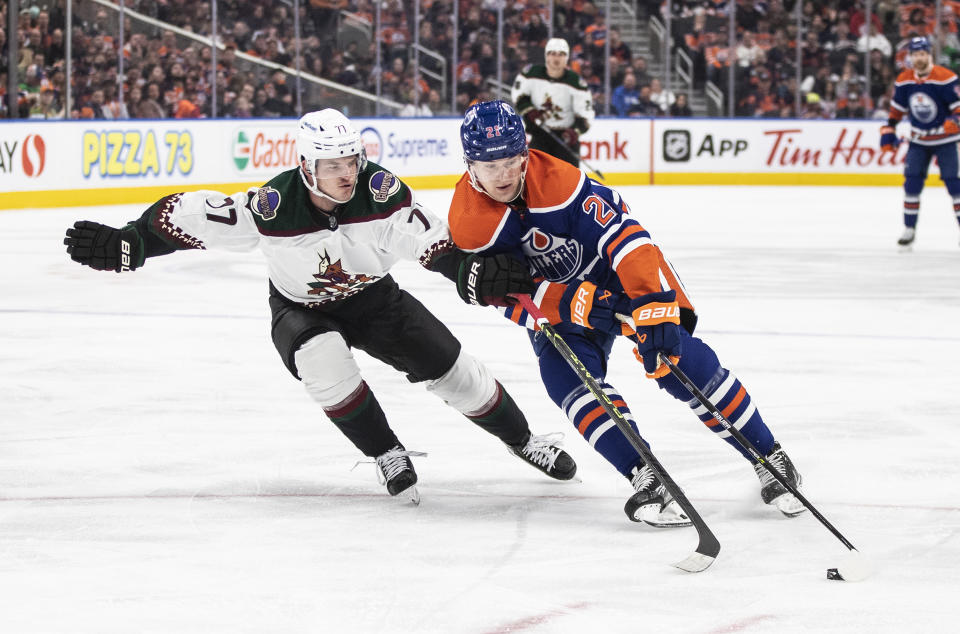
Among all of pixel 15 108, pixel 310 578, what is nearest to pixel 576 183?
pixel 310 578

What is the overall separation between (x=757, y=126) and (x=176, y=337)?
11.0 m

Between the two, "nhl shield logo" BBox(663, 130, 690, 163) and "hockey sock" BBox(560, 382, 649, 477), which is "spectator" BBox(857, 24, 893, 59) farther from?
"hockey sock" BBox(560, 382, 649, 477)

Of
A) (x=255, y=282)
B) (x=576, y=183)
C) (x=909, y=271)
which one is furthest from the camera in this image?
(x=909, y=271)

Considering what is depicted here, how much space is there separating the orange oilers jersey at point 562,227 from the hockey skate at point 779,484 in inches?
16.9

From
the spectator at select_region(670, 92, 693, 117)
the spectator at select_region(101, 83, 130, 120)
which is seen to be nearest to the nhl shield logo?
the spectator at select_region(670, 92, 693, 117)

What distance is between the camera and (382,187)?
3.24 meters

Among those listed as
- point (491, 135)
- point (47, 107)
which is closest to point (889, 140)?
point (47, 107)

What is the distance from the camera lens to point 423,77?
1458 centimetres

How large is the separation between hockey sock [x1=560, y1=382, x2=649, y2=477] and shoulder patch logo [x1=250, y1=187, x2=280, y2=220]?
0.85 m

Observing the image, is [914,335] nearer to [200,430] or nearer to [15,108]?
[200,430]

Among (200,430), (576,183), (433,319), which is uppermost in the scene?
(576,183)

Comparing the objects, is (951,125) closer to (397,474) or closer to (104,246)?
(397,474)

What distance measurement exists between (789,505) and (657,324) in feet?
1.85

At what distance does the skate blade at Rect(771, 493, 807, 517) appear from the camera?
313 cm
